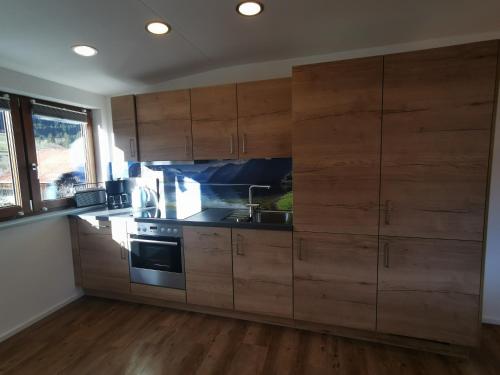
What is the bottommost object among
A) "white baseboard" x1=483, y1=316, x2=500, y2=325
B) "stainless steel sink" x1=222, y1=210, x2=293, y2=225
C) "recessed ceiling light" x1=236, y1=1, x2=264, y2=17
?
"white baseboard" x1=483, y1=316, x2=500, y2=325

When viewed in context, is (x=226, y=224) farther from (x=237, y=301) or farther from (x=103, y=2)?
(x=103, y=2)

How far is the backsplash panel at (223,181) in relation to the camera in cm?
250

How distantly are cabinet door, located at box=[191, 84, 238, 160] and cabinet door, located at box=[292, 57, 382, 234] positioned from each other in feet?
2.06

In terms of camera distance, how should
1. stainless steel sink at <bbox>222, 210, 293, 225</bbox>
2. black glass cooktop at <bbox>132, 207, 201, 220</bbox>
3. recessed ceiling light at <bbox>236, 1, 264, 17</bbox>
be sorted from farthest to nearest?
black glass cooktop at <bbox>132, 207, 201, 220</bbox> → stainless steel sink at <bbox>222, 210, 293, 225</bbox> → recessed ceiling light at <bbox>236, 1, 264, 17</bbox>

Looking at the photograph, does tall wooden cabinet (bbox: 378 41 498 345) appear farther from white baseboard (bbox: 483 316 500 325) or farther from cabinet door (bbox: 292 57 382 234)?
white baseboard (bbox: 483 316 500 325)

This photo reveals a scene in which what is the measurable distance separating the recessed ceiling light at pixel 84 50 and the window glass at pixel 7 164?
90cm

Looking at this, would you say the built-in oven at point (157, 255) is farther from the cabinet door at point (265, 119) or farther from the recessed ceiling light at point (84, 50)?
the recessed ceiling light at point (84, 50)

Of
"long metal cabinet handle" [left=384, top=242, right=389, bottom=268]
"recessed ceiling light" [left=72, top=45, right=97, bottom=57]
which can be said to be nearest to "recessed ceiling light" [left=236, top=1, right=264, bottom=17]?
"recessed ceiling light" [left=72, top=45, right=97, bottom=57]

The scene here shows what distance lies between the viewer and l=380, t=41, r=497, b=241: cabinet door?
1.55 metres

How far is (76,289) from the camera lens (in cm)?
271

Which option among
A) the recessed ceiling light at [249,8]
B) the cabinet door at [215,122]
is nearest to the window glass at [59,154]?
the cabinet door at [215,122]

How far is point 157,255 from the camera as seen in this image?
2357 millimetres

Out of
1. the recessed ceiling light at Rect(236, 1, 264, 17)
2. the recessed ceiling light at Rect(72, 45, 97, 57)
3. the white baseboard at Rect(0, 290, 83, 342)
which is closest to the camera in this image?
the recessed ceiling light at Rect(236, 1, 264, 17)

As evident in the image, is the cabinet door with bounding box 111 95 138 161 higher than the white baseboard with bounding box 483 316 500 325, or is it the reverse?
the cabinet door with bounding box 111 95 138 161
